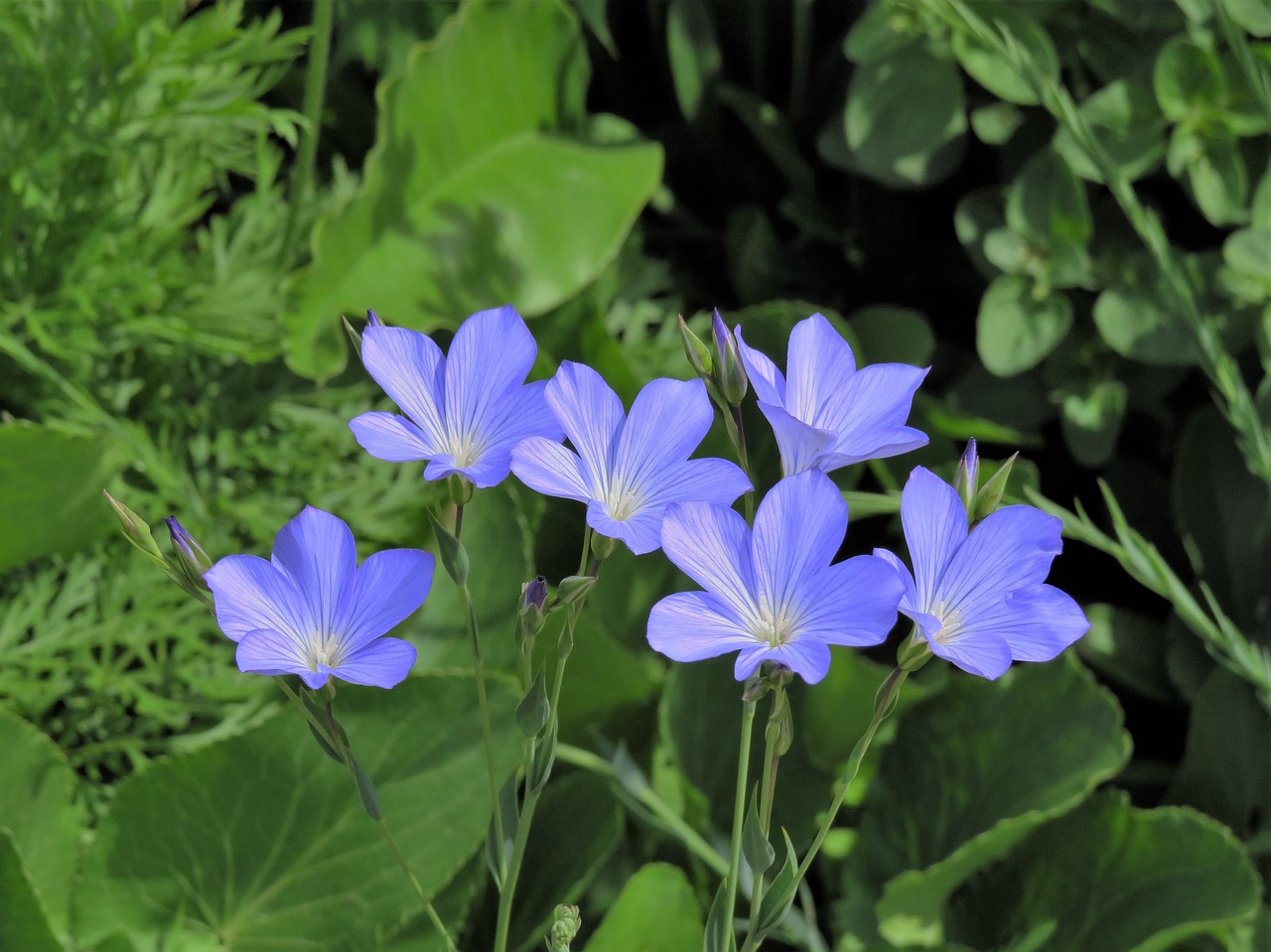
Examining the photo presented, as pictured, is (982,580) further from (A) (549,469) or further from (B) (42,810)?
(B) (42,810)

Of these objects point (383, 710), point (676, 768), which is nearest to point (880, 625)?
point (383, 710)

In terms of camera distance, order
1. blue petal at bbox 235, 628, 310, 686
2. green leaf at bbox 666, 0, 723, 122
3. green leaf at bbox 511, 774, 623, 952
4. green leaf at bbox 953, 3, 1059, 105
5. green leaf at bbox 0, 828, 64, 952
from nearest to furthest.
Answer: blue petal at bbox 235, 628, 310, 686, green leaf at bbox 0, 828, 64, 952, green leaf at bbox 511, 774, 623, 952, green leaf at bbox 953, 3, 1059, 105, green leaf at bbox 666, 0, 723, 122

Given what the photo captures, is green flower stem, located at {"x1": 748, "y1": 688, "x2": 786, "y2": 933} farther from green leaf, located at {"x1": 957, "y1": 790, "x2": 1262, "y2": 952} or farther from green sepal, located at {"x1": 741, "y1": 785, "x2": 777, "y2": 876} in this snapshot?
green leaf, located at {"x1": 957, "y1": 790, "x2": 1262, "y2": 952}

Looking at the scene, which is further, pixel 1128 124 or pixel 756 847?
pixel 1128 124

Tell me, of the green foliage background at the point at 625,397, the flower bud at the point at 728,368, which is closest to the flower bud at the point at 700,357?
the flower bud at the point at 728,368

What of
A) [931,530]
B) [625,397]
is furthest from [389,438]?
[625,397]

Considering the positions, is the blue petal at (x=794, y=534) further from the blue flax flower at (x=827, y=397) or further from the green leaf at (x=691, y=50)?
the green leaf at (x=691, y=50)

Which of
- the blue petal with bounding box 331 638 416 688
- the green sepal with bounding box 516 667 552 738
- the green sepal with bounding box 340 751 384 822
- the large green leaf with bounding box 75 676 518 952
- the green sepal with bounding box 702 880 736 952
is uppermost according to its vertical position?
the blue petal with bounding box 331 638 416 688

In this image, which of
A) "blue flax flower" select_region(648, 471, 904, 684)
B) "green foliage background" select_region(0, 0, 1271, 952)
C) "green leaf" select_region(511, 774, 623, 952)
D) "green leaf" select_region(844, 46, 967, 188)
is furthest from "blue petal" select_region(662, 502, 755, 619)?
"green leaf" select_region(844, 46, 967, 188)
